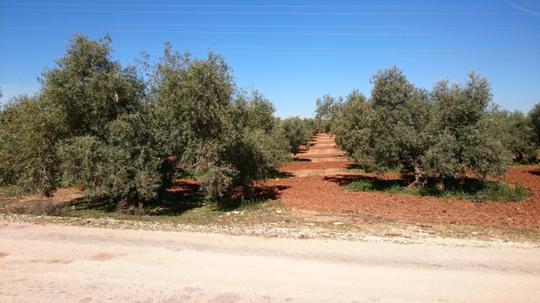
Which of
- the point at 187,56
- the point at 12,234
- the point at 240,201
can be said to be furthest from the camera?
the point at 240,201

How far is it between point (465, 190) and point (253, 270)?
20586 mm

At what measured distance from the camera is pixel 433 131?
982 inches

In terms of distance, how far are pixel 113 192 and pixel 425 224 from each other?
14.9 m

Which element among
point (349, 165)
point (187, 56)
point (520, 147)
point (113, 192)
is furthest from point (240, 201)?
point (520, 147)

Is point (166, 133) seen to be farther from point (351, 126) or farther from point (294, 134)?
point (294, 134)

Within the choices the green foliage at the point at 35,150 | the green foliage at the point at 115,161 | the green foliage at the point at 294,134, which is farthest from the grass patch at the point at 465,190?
the green foliage at the point at 294,134

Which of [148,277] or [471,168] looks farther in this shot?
[471,168]

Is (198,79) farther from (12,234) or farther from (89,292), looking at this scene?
(89,292)

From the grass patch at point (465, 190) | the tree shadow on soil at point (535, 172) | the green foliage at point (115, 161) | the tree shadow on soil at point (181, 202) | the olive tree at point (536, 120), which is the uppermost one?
the olive tree at point (536, 120)

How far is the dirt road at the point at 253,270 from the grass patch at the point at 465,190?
12447 mm

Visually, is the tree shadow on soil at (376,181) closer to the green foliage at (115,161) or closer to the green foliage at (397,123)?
the green foliage at (397,123)

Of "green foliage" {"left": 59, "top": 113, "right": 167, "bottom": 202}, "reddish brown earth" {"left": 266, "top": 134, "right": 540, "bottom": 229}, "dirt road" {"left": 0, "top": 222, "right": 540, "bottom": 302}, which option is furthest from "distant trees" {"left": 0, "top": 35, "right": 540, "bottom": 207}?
"dirt road" {"left": 0, "top": 222, "right": 540, "bottom": 302}

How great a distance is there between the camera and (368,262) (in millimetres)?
10273

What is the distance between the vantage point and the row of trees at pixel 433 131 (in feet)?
78.8
